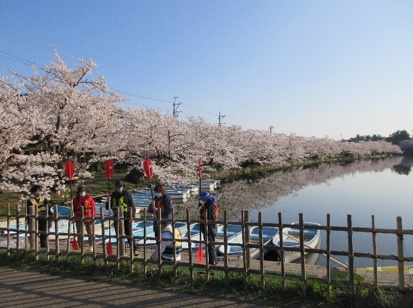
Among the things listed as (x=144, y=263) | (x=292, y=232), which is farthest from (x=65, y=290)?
(x=292, y=232)

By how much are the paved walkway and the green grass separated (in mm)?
157

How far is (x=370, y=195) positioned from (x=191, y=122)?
53.5 ft

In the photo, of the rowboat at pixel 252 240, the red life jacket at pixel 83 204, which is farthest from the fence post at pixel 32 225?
the rowboat at pixel 252 240

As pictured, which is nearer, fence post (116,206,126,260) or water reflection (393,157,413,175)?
fence post (116,206,126,260)

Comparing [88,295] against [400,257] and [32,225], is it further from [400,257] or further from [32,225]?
[400,257]

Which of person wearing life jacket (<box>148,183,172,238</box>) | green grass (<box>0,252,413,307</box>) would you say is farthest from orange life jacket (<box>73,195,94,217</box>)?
green grass (<box>0,252,413,307</box>)

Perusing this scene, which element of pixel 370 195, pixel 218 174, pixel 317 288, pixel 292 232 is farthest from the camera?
pixel 218 174

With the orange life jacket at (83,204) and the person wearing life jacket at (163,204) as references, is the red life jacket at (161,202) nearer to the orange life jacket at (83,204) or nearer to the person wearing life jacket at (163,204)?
the person wearing life jacket at (163,204)

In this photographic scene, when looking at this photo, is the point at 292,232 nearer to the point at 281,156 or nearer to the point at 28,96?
the point at 28,96

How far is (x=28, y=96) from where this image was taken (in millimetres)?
16375

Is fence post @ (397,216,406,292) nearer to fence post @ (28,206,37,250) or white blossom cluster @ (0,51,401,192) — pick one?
fence post @ (28,206,37,250)

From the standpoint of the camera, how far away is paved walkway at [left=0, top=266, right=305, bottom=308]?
4.35 metres

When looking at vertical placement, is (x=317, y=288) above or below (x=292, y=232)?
above

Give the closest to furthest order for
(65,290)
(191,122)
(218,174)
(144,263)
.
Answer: (65,290) → (144,263) → (191,122) → (218,174)
